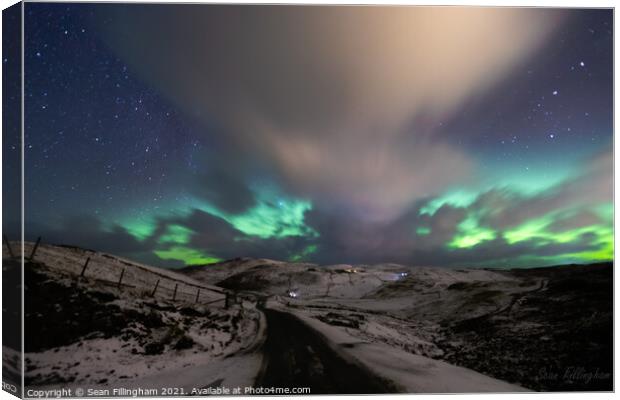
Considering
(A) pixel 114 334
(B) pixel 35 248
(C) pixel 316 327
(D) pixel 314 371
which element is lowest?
(D) pixel 314 371

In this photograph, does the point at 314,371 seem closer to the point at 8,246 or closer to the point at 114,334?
the point at 114,334

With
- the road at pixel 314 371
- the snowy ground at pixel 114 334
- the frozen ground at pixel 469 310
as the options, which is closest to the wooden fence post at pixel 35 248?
the snowy ground at pixel 114 334

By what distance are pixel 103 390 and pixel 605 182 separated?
16350 millimetres

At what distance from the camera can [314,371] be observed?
9.80 meters

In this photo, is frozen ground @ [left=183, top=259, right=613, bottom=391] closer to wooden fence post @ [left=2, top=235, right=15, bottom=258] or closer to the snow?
the snow

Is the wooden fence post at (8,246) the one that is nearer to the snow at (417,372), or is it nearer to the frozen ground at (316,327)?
the frozen ground at (316,327)

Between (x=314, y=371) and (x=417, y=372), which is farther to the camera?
(x=417, y=372)

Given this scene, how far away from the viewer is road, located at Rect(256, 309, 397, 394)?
374 inches

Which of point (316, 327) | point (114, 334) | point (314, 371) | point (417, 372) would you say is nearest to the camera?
point (114, 334)

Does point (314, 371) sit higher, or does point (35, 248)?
point (35, 248)

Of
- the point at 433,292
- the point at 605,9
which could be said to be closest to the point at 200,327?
the point at 433,292

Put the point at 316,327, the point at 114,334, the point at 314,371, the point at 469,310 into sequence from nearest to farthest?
the point at 114,334
the point at 314,371
the point at 469,310
the point at 316,327

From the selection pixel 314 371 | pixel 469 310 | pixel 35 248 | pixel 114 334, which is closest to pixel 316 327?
pixel 314 371

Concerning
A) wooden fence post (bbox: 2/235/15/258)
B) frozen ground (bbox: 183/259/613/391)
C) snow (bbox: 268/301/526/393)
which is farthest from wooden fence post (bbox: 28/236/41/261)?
snow (bbox: 268/301/526/393)
